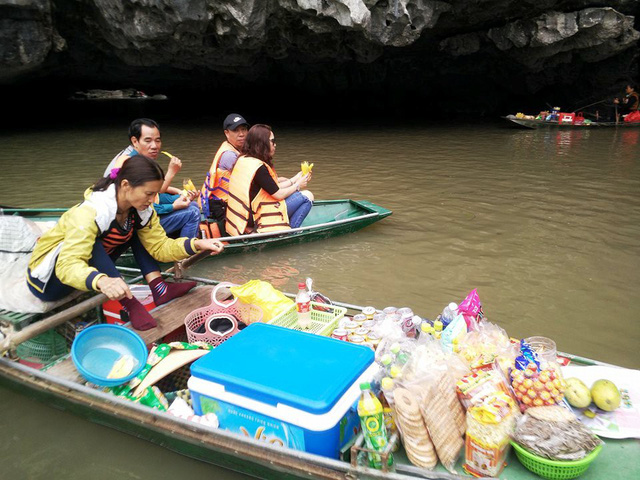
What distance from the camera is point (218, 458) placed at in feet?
8.34

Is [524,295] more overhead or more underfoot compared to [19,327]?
more underfoot

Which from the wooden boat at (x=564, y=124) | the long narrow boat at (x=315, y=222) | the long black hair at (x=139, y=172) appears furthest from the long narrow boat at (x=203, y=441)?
the wooden boat at (x=564, y=124)

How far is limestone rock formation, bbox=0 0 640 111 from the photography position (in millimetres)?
13672

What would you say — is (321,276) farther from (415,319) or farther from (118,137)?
(118,137)

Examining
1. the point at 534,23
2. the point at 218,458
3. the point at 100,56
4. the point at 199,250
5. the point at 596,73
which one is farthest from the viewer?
the point at 100,56

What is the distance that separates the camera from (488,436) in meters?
2.24

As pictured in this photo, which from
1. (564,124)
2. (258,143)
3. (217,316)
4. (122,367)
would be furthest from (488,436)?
(564,124)

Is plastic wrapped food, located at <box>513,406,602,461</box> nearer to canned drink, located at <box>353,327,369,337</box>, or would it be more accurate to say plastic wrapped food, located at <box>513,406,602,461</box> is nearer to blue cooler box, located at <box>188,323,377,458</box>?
blue cooler box, located at <box>188,323,377,458</box>

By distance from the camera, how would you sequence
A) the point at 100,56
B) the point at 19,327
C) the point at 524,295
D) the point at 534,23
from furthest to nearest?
the point at 100,56 → the point at 534,23 → the point at 524,295 → the point at 19,327

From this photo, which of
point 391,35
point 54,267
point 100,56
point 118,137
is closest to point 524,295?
point 54,267

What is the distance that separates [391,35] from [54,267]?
1317 cm

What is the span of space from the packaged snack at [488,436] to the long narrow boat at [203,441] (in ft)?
0.29

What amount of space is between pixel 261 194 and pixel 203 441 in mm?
3488

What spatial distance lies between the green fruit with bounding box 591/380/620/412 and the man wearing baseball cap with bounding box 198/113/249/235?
4.19 m
